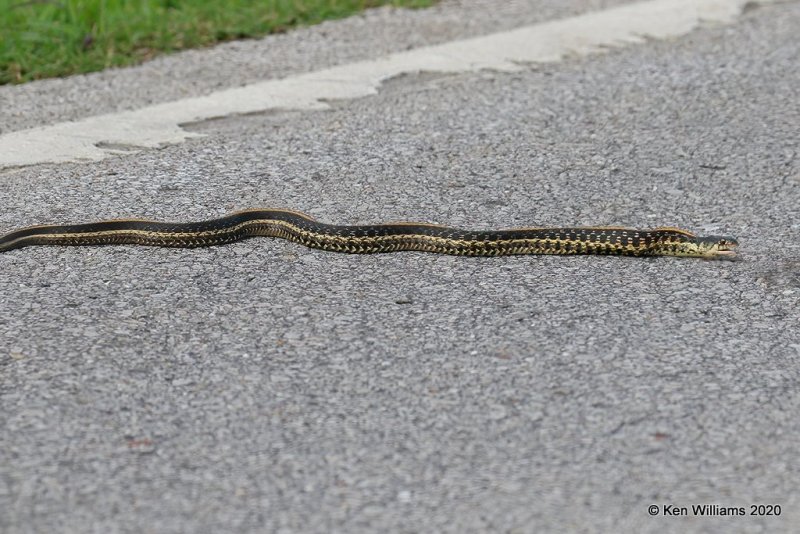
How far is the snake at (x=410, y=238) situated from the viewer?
6.40 m

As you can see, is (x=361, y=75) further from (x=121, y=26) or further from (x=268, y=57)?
(x=121, y=26)

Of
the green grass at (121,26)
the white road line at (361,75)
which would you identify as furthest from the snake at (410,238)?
the green grass at (121,26)

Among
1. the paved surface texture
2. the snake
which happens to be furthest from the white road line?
the snake

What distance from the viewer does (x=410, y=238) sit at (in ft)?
21.4

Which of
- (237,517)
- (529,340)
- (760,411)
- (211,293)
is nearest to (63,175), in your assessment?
(211,293)

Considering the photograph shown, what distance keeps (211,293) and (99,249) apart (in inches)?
35.4

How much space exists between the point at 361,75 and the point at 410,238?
310cm

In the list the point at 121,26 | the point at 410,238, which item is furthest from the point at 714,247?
the point at 121,26

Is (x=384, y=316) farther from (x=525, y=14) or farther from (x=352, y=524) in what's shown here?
(x=525, y=14)

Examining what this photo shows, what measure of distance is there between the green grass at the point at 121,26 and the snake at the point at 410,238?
9.95 feet

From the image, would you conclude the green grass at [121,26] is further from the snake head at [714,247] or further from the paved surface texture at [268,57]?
the snake head at [714,247]

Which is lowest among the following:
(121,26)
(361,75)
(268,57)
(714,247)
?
(714,247)

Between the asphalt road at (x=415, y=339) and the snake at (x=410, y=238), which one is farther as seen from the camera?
the snake at (x=410, y=238)

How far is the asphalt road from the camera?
412 centimetres
